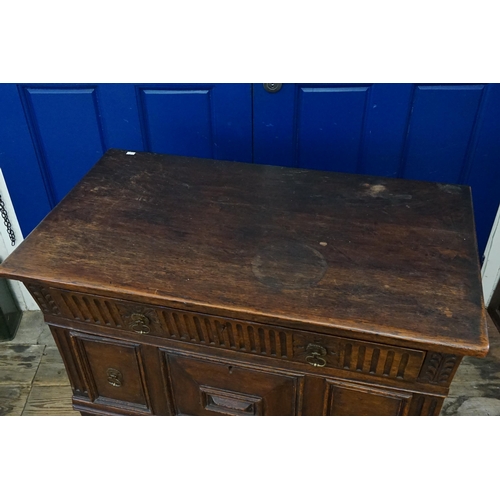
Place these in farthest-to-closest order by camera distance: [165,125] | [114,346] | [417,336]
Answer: [165,125] < [114,346] < [417,336]

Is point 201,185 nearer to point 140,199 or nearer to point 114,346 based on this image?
point 140,199

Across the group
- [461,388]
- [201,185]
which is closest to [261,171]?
[201,185]

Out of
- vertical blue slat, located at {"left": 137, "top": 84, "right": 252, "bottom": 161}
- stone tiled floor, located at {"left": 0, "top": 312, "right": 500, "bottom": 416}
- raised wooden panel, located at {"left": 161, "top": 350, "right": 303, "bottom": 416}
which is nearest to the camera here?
raised wooden panel, located at {"left": 161, "top": 350, "right": 303, "bottom": 416}

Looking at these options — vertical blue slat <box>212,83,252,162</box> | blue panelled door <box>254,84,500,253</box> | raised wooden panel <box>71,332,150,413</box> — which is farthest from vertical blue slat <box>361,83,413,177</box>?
raised wooden panel <box>71,332,150,413</box>

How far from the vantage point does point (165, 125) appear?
6.04 feet

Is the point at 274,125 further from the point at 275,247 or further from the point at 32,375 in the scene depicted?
the point at 32,375

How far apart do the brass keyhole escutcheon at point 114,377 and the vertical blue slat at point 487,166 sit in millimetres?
1301

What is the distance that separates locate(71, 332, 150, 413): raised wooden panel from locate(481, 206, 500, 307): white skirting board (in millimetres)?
1334

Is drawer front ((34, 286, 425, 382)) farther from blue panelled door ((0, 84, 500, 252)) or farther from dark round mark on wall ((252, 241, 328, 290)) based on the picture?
blue panelled door ((0, 84, 500, 252))

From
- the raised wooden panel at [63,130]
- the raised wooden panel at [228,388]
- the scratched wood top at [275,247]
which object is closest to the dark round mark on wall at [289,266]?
the scratched wood top at [275,247]

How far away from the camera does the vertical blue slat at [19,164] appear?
5.97ft

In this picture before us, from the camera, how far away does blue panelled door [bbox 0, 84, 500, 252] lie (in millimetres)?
1696

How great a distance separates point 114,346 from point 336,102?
39.8 inches

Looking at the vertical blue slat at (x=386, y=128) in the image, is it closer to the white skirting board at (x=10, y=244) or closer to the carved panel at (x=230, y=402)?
the carved panel at (x=230, y=402)
